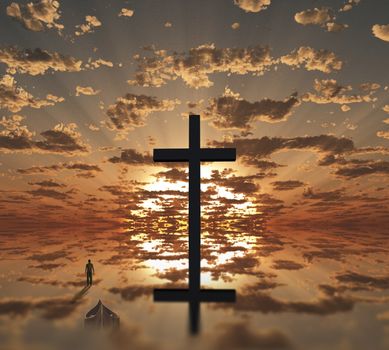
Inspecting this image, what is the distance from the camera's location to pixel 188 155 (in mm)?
13789

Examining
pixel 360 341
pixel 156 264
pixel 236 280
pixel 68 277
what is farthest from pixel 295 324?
pixel 156 264

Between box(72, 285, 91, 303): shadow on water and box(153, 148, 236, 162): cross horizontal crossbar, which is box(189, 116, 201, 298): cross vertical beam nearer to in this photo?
box(153, 148, 236, 162): cross horizontal crossbar

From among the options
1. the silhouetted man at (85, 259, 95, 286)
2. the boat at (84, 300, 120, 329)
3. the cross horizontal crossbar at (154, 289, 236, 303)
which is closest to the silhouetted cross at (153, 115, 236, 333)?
the cross horizontal crossbar at (154, 289, 236, 303)

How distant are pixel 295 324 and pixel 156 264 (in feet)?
57.4

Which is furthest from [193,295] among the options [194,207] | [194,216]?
[194,207]

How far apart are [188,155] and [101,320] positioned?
559 centimetres

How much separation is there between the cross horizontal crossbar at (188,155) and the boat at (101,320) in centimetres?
486

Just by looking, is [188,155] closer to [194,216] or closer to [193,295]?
[194,216]

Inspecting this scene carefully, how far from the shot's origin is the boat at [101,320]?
42.3 ft

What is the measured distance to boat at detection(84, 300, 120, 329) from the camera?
12898mm

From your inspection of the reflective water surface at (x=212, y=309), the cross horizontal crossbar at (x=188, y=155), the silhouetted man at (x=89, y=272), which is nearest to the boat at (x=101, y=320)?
the reflective water surface at (x=212, y=309)

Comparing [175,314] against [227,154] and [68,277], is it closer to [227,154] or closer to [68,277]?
[227,154]

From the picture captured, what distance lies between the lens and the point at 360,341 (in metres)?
11.4

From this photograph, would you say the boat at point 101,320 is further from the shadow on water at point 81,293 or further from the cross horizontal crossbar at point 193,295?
the shadow on water at point 81,293
